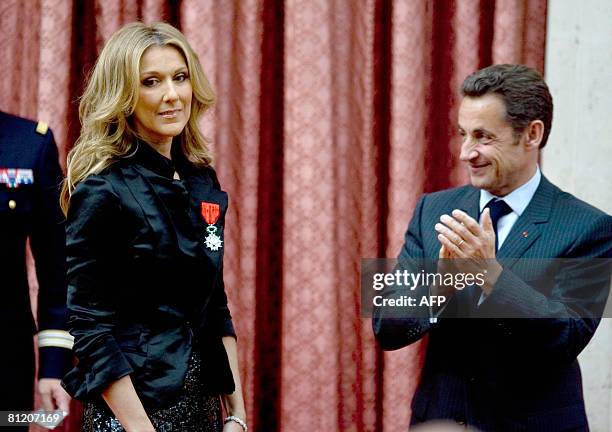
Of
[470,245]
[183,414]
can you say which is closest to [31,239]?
[183,414]

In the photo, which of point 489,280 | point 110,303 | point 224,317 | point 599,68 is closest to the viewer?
point 110,303

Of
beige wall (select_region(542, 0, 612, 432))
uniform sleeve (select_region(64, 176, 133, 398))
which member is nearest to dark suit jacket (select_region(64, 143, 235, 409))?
uniform sleeve (select_region(64, 176, 133, 398))

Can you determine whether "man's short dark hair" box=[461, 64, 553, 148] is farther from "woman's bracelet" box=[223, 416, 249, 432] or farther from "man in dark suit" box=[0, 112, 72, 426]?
"man in dark suit" box=[0, 112, 72, 426]

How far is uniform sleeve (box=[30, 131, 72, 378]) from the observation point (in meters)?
1.60

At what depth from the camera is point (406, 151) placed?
92.5 inches

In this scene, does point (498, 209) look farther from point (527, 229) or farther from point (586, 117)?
point (586, 117)

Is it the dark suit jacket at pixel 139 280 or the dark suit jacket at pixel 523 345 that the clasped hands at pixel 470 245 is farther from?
the dark suit jacket at pixel 139 280

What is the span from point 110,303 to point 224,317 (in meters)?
0.28

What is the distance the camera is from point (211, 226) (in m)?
1.39

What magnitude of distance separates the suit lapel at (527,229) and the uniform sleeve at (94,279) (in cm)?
73

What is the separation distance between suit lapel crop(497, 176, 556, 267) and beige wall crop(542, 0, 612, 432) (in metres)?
0.85

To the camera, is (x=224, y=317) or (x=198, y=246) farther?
(x=224, y=317)

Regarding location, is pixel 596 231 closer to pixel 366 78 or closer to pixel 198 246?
pixel 198 246

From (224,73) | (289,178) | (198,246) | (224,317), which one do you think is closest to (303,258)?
(289,178)
